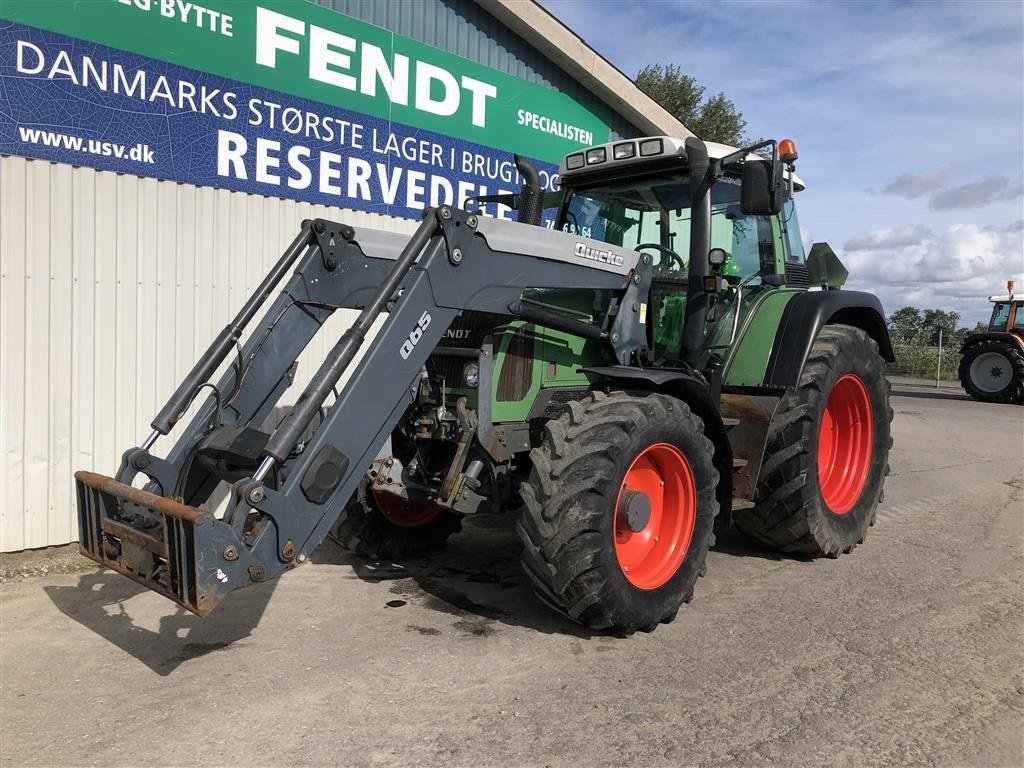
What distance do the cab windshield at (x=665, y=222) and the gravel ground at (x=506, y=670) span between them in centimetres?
204

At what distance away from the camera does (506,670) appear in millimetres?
3629

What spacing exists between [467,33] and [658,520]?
18.5 feet

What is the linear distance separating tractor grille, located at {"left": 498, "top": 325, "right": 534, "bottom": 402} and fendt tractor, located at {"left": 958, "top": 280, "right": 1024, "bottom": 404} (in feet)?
56.1

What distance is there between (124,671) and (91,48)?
4.10 meters

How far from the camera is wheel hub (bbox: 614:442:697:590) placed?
416 cm

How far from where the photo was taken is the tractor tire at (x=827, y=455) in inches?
194

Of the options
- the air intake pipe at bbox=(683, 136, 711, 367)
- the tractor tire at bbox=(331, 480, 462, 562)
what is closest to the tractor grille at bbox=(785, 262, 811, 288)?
the air intake pipe at bbox=(683, 136, 711, 367)

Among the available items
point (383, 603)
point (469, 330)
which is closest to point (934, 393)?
point (469, 330)

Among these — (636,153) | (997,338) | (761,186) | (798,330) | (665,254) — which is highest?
(636,153)

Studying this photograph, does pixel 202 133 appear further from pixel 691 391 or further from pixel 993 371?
pixel 993 371

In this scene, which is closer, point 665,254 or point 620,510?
point 620,510

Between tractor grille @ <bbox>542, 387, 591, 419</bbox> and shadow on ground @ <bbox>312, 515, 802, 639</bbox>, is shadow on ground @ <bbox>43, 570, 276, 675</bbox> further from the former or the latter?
tractor grille @ <bbox>542, 387, 591, 419</bbox>

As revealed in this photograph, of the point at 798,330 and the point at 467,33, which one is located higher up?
the point at 467,33

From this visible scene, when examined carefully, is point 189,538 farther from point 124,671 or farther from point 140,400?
point 140,400
